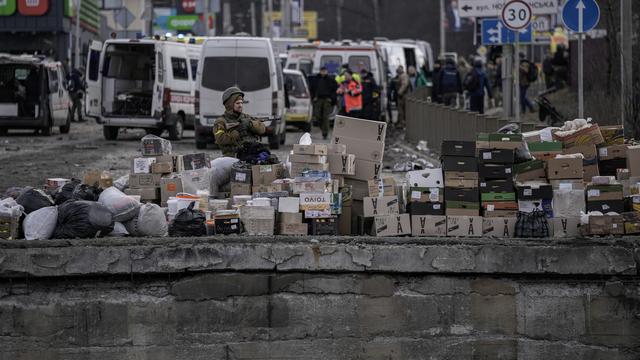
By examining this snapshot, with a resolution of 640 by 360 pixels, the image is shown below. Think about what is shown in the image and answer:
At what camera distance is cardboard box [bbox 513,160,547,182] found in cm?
1081

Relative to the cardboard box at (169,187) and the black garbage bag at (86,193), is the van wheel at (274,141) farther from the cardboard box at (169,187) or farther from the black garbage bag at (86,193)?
the black garbage bag at (86,193)

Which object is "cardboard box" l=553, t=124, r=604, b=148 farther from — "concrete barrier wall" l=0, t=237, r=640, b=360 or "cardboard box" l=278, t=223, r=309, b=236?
"cardboard box" l=278, t=223, r=309, b=236

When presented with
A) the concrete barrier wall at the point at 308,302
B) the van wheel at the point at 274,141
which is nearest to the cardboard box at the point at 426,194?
the concrete barrier wall at the point at 308,302

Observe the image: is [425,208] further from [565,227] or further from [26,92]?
[26,92]

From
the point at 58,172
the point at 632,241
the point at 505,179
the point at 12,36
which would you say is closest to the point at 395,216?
the point at 505,179

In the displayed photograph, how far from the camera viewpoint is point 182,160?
11.9 m

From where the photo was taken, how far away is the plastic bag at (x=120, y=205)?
1035cm

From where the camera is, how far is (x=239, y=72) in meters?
27.2

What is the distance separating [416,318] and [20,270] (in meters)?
2.85

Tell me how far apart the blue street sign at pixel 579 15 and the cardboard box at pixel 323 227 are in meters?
9.55

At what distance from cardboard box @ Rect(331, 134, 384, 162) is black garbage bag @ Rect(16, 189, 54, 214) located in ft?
8.60

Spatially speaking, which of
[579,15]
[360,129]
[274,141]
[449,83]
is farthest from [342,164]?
[449,83]

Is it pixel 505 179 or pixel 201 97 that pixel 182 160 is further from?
pixel 201 97

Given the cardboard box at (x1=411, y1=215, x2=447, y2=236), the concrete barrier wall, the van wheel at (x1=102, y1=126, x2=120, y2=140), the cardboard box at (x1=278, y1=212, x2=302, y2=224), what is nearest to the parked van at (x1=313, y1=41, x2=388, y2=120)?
the van wheel at (x1=102, y1=126, x2=120, y2=140)
